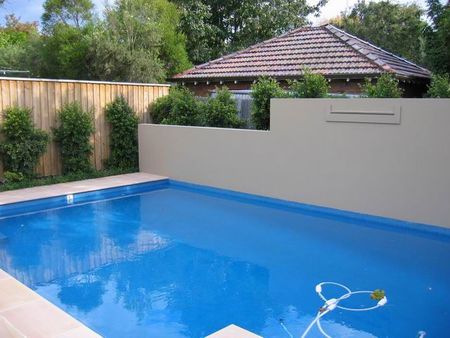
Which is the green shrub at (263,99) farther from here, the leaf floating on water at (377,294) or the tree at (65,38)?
the tree at (65,38)

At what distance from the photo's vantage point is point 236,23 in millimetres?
22469

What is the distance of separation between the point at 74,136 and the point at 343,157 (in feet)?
19.9

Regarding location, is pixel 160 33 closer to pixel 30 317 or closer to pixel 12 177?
pixel 12 177

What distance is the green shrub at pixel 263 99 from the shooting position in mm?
9635

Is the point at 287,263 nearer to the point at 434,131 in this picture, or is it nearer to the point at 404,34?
the point at 434,131

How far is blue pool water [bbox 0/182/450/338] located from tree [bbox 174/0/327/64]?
13479 millimetres

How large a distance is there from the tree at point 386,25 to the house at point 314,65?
418 inches

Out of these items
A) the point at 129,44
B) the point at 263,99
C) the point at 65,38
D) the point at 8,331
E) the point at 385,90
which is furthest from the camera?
the point at 65,38

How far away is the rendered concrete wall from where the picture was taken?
7.20m

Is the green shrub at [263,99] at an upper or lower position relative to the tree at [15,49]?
lower

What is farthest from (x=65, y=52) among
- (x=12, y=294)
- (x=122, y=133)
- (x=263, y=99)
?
(x=12, y=294)

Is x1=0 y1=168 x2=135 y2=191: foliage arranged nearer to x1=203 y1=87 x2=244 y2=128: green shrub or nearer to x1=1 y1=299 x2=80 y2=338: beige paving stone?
x1=203 y1=87 x2=244 y2=128: green shrub

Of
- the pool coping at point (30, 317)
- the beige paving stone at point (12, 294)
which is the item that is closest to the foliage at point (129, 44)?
the pool coping at point (30, 317)

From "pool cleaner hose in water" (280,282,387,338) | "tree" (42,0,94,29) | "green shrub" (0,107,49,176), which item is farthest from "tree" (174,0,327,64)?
"pool cleaner hose in water" (280,282,387,338)
